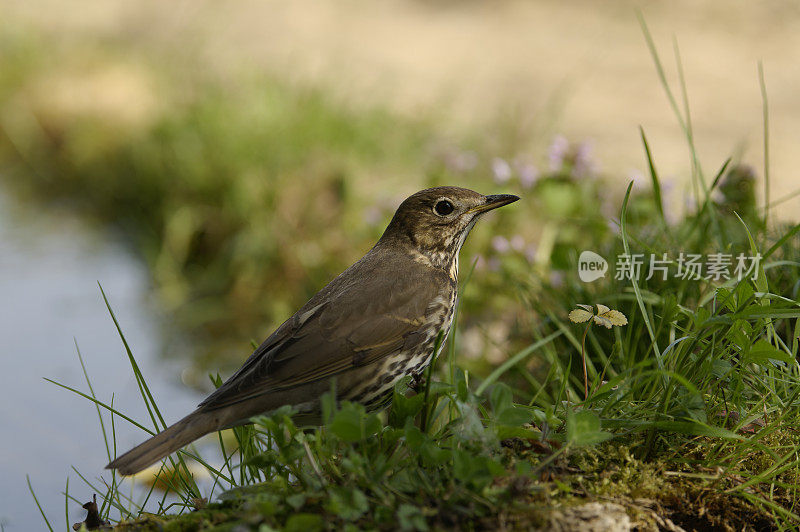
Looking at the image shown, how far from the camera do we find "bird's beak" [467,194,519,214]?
3108 mm

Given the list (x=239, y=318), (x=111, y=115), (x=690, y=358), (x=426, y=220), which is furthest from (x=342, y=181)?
(x=690, y=358)

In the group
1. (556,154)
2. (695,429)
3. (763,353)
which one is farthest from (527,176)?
(695,429)

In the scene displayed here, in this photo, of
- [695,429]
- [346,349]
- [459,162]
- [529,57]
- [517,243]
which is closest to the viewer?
[695,429]

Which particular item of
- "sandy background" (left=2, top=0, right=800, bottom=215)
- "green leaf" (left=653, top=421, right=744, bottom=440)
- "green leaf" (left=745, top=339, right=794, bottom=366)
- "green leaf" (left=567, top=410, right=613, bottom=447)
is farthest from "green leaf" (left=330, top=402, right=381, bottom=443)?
"sandy background" (left=2, top=0, right=800, bottom=215)

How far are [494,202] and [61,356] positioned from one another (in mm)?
3336

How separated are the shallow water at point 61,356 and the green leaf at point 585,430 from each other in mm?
2234

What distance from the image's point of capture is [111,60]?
9.17 m

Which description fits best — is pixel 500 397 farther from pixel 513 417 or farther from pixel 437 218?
pixel 437 218

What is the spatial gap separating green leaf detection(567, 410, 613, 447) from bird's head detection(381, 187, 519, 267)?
125cm

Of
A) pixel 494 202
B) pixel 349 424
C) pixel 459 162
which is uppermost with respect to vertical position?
pixel 459 162

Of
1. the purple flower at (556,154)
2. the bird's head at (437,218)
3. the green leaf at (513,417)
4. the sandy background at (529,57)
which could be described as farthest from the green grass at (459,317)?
the sandy background at (529,57)

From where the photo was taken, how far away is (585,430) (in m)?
2.04

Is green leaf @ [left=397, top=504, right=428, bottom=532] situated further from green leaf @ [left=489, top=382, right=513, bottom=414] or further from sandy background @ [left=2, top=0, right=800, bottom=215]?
sandy background @ [left=2, top=0, right=800, bottom=215]

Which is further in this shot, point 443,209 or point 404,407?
point 443,209
